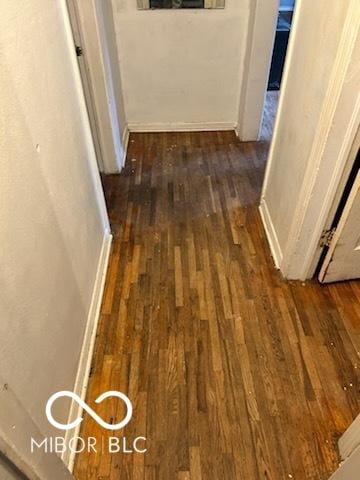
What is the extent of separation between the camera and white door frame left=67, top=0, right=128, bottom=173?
2127mm

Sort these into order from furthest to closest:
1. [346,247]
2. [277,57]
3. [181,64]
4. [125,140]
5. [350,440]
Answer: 1. [277,57]
2. [125,140]
3. [181,64]
4. [346,247]
5. [350,440]

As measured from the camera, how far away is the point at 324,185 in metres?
1.55

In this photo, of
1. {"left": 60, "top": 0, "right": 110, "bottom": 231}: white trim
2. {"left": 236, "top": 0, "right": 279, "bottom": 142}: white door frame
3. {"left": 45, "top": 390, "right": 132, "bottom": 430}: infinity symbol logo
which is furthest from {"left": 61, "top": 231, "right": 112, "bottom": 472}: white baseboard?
{"left": 236, "top": 0, "right": 279, "bottom": 142}: white door frame

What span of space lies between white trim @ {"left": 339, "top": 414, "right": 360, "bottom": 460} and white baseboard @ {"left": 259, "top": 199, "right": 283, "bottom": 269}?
0.91 meters

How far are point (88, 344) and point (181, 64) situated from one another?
237cm

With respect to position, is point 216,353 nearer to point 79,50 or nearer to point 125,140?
point 79,50

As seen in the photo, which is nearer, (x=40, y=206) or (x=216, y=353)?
(x=40, y=206)

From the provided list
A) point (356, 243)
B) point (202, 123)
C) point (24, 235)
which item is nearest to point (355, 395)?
point (356, 243)

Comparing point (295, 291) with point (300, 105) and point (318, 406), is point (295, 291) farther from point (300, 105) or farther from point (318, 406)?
point (300, 105)

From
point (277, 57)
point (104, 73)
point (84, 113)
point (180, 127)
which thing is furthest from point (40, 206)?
point (277, 57)

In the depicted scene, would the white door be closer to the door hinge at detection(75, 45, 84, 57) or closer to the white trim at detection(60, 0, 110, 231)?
the white trim at detection(60, 0, 110, 231)

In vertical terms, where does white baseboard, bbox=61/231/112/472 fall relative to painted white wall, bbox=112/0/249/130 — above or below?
below

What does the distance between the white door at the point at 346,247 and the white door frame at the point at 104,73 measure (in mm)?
1713

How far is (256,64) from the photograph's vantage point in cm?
268
